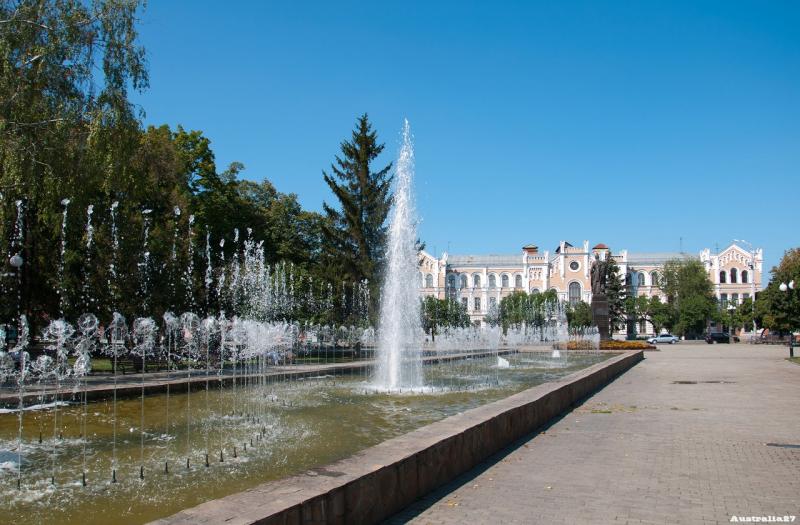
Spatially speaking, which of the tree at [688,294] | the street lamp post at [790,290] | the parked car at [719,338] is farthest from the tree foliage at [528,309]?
the street lamp post at [790,290]

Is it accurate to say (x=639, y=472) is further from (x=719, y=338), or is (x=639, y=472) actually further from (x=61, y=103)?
(x=719, y=338)

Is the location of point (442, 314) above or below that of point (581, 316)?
above

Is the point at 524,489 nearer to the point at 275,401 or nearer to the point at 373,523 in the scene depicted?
the point at 373,523

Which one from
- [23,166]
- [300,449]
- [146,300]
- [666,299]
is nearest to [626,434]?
[300,449]

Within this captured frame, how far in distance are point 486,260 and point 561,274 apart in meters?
12.3

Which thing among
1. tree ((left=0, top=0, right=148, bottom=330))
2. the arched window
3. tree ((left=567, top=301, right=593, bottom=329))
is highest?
tree ((left=0, top=0, right=148, bottom=330))

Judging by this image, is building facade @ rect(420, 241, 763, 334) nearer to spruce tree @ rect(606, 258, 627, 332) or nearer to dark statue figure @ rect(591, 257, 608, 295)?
spruce tree @ rect(606, 258, 627, 332)

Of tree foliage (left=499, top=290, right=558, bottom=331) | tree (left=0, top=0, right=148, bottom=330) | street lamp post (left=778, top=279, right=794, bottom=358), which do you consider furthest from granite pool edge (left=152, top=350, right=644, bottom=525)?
tree foliage (left=499, top=290, right=558, bottom=331)

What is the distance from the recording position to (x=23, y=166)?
1541 centimetres

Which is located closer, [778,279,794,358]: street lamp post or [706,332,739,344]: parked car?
[778,279,794,358]: street lamp post

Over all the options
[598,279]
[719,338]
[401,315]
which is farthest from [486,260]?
[401,315]

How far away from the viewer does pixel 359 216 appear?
36.1 meters

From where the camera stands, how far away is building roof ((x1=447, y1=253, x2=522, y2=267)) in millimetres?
95500

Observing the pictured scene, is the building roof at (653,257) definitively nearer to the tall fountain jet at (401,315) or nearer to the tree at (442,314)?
the tree at (442,314)
